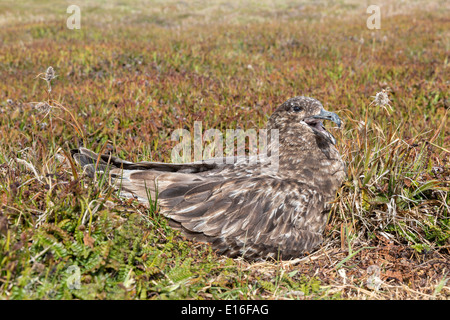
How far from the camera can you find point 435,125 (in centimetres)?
A: 553

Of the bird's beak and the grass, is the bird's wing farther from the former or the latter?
the bird's beak

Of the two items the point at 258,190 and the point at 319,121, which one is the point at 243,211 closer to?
the point at 258,190

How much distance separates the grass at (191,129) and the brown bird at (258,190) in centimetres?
15

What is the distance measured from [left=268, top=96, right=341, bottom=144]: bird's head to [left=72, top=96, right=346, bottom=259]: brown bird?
0.01m

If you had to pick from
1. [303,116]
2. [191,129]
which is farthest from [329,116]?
[191,129]

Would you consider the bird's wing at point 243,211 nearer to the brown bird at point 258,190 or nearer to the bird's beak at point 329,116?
the brown bird at point 258,190

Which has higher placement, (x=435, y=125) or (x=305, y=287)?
(x=435, y=125)

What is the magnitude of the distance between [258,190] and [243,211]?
0.86 ft

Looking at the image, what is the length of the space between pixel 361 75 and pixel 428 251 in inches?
189

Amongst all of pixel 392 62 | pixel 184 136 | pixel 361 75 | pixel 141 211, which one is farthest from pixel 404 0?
pixel 141 211

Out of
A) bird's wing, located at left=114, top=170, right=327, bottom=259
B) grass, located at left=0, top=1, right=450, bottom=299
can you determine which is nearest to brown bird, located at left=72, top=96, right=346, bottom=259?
bird's wing, located at left=114, top=170, right=327, bottom=259

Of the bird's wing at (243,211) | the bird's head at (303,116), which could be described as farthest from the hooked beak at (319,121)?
the bird's wing at (243,211)

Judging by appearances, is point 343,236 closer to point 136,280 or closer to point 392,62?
point 136,280
